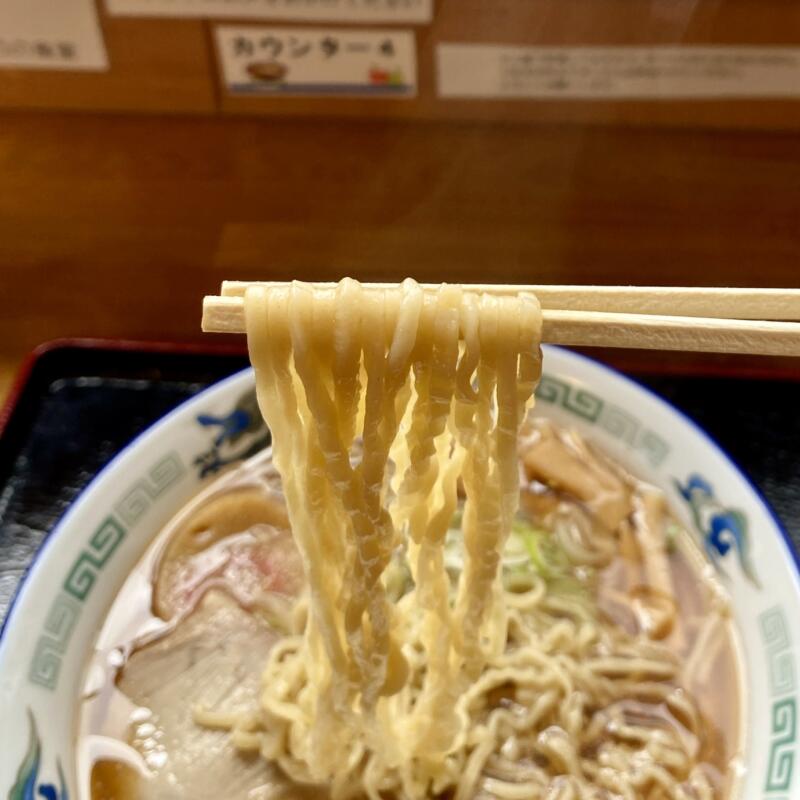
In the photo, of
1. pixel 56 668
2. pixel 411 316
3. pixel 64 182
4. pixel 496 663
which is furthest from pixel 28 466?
pixel 411 316

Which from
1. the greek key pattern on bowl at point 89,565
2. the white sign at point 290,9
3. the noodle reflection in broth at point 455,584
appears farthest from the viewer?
the white sign at point 290,9

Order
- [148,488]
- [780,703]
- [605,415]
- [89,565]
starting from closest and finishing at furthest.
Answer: [780,703] < [89,565] < [148,488] < [605,415]

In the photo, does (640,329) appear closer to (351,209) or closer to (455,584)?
(455,584)

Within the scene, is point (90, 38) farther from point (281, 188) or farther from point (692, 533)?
point (692, 533)

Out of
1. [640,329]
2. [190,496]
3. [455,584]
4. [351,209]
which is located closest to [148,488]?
[190,496]

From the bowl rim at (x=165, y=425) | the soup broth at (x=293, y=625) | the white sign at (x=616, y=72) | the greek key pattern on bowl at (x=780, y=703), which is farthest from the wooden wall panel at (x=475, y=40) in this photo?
the greek key pattern on bowl at (x=780, y=703)

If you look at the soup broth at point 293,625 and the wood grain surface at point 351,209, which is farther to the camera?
the wood grain surface at point 351,209

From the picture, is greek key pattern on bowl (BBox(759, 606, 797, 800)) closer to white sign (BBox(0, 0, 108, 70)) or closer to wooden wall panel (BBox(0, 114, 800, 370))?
wooden wall panel (BBox(0, 114, 800, 370))

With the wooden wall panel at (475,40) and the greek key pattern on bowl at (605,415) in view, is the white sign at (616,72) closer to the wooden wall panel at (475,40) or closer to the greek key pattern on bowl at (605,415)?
the wooden wall panel at (475,40)
